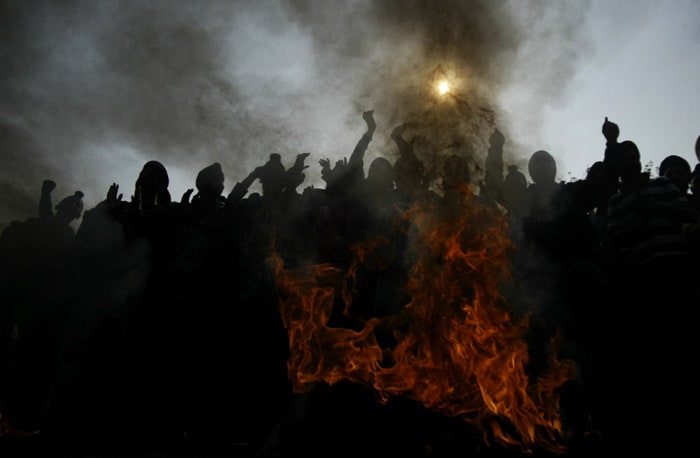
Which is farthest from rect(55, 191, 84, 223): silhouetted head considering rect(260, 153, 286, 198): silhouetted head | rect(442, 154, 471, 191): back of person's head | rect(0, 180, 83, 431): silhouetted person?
rect(442, 154, 471, 191): back of person's head

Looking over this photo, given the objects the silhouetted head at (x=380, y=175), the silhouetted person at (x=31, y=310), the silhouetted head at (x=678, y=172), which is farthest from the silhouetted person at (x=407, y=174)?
the silhouetted person at (x=31, y=310)

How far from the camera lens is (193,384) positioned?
5.89 m

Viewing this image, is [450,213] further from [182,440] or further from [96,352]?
[96,352]

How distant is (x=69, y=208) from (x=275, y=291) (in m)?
5.46

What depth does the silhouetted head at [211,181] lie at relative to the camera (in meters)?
7.17

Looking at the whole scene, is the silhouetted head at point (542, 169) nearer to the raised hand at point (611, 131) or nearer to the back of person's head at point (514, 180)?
the back of person's head at point (514, 180)

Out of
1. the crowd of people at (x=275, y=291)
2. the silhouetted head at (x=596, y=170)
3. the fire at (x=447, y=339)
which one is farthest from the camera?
the silhouetted head at (x=596, y=170)

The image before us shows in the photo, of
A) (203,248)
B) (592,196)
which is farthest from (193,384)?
(592,196)

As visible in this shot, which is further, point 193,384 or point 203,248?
point 203,248

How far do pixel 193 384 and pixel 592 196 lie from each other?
19.8 feet

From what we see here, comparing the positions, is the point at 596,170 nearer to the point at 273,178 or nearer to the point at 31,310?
the point at 273,178

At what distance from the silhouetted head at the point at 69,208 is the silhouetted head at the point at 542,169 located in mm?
8556

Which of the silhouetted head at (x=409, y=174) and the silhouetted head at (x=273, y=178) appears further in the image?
the silhouetted head at (x=273, y=178)

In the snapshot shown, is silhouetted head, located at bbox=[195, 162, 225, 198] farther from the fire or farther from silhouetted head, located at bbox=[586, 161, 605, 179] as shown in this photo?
silhouetted head, located at bbox=[586, 161, 605, 179]
